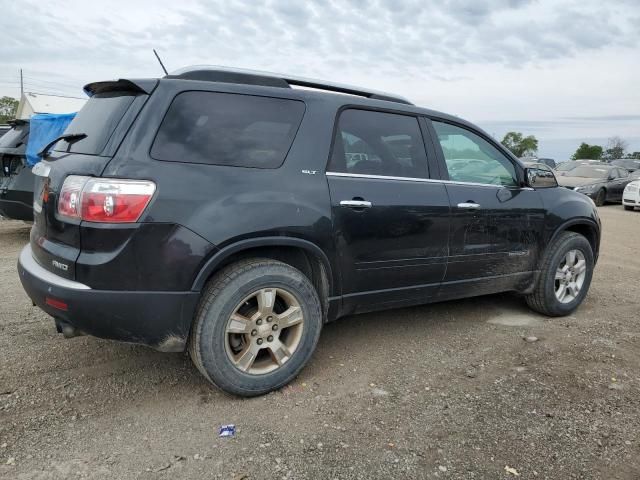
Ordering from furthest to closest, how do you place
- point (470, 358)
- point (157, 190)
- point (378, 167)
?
point (470, 358) → point (378, 167) → point (157, 190)

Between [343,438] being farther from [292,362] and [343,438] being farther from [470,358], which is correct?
[470,358]

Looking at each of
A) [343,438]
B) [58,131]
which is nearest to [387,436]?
[343,438]

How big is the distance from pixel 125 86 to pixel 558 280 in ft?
12.6

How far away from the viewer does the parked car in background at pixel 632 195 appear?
607 inches

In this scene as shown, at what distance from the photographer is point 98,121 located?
2957 mm

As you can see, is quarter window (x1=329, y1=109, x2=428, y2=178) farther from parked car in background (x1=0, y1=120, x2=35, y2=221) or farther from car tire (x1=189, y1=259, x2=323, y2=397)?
parked car in background (x1=0, y1=120, x2=35, y2=221)

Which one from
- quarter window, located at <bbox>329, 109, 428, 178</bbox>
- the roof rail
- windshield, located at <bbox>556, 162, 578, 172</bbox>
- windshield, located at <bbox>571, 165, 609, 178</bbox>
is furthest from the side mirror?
windshield, located at <bbox>556, 162, 578, 172</bbox>

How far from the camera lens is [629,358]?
3707 mm

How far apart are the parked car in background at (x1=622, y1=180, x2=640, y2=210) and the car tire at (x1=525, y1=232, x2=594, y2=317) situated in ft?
42.0

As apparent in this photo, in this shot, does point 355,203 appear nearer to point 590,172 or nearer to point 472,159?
point 472,159

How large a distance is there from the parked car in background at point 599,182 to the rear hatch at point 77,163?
16.1 meters

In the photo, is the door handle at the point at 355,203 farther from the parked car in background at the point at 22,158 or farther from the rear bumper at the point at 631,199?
the rear bumper at the point at 631,199

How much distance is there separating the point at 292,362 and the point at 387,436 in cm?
73

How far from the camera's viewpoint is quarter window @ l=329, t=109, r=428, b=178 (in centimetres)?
330
